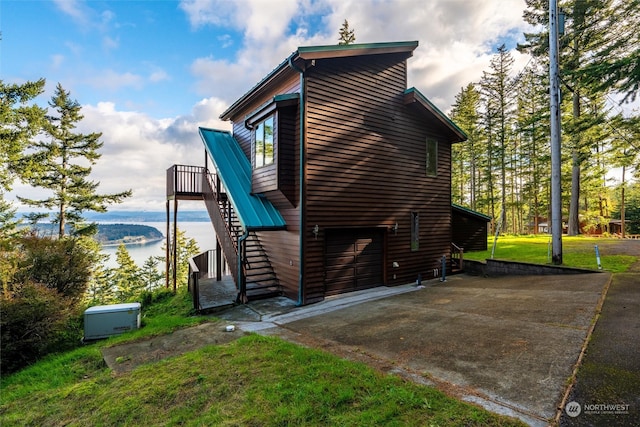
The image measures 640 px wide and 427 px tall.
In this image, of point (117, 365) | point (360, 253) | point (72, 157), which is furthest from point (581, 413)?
point (72, 157)

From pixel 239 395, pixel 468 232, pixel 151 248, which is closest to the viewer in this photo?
pixel 239 395

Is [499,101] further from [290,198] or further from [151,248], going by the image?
[151,248]

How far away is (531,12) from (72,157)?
35.4 m

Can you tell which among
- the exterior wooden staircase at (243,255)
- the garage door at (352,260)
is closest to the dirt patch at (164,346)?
the exterior wooden staircase at (243,255)

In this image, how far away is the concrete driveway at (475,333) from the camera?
3.52 metres

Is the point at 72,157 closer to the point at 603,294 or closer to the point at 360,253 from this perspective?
the point at 360,253

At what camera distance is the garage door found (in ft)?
31.0

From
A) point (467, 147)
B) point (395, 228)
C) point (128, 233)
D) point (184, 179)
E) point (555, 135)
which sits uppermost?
point (467, 147)

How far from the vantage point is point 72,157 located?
2230cm

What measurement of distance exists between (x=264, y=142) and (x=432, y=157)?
7208 millimetres

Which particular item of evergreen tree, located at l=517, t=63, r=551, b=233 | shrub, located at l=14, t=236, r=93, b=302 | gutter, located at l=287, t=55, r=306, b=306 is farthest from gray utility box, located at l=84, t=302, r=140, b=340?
evergreen tree, located at l=517, t=63, r=551, b=233

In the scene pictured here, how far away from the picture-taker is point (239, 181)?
10836 mm

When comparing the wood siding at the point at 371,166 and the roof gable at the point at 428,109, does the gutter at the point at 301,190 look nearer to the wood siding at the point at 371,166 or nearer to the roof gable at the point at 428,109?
the wood siding at the point at 371,166

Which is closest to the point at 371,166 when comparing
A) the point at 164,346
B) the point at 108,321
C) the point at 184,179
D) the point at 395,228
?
the point at 395,228
